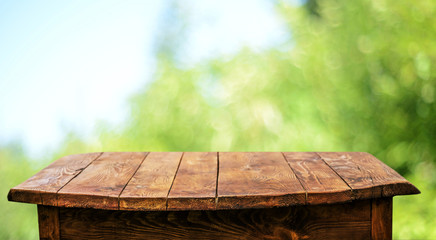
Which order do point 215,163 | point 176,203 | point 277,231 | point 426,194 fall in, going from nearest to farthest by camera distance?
point 176,203
point 277,231
point 215,163
point 426,194

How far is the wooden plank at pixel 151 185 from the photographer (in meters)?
1.39

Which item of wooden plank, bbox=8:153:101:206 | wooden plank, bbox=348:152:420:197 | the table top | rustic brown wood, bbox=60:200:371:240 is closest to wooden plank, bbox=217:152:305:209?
the table top

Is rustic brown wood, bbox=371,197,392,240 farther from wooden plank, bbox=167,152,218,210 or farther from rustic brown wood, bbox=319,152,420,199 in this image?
wooden plank, bbox=167,152,218,210

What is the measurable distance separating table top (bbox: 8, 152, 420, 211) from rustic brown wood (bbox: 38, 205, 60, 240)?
9 centimetres

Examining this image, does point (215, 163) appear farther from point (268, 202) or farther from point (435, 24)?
point (435, 24)

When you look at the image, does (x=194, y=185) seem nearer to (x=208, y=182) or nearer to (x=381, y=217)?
(x=208, y=182)

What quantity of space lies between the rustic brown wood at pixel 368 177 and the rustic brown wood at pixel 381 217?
0.07 meters

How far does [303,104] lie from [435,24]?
1152 mm

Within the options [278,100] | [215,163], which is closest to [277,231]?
[215,163]

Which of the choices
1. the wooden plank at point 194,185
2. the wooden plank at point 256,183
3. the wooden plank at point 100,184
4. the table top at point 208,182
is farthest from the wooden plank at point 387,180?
the wooden plank at point 100,184

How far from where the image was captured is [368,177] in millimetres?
1602

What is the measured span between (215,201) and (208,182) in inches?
5.8

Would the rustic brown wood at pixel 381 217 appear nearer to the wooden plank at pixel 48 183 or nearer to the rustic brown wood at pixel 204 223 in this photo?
the rustic brown wood at pixel 204 223

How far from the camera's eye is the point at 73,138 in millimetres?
3732
